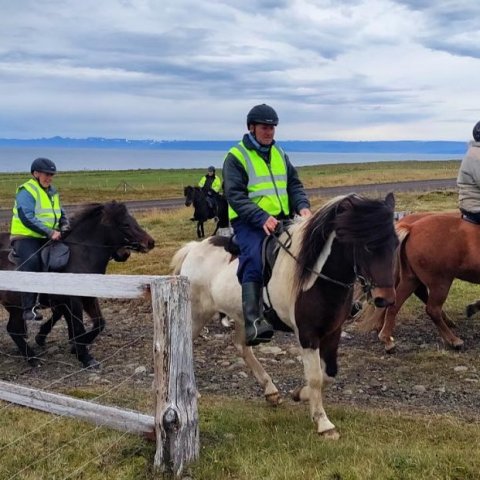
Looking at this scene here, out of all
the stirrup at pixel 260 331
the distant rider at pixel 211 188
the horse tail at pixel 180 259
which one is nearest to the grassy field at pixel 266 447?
the stirrup at pixel 260 331

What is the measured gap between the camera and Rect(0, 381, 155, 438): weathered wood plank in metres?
4.55

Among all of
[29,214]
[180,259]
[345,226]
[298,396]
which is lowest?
[298,396]

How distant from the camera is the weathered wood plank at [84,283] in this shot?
4441 mm

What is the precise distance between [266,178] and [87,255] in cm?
390

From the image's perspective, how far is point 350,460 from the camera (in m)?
4.55

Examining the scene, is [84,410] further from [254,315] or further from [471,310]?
[471,310]

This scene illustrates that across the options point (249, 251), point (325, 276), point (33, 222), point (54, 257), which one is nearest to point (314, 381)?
point (325, 276)

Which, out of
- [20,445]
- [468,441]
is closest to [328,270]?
[468,441]

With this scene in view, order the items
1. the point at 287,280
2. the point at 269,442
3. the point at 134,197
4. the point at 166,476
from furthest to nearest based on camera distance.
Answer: the point at 134,197, the point at 287,280, the point at 269,442, the point at 166,476

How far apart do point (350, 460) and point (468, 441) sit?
119 centimetres

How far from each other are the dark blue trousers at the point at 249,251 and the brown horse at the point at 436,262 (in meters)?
3.30

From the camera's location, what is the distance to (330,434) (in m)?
5.16

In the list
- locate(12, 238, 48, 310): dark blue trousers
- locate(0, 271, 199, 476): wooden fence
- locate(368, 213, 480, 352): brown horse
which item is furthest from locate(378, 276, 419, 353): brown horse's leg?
locate(12, 238, 48, 310): dark blue trousers

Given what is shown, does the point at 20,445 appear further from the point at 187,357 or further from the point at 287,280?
the point at 287,280
